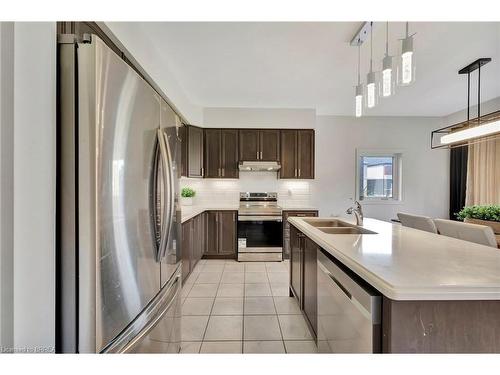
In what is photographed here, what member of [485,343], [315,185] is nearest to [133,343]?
[485,343]

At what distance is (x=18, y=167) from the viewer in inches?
25.2

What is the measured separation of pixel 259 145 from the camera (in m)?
4.46

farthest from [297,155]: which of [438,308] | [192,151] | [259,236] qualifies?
[438,308]

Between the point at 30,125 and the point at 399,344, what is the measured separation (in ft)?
4.37

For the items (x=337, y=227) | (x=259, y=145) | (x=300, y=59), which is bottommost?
(x=337, y=227)

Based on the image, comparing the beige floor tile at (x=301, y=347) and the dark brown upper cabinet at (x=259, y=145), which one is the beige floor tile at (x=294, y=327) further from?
the dark brown upper cabinet at (x=259, y=145)

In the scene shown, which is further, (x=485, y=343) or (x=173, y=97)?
(x=173, y=97)

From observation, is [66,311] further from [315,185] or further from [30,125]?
[315,185]

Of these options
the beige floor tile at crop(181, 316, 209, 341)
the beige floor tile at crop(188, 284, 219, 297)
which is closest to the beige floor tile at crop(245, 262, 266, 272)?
the beige floor tile at crop(188, 284, 219, 297)

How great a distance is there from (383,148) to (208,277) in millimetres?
4326

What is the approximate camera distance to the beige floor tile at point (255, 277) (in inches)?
128

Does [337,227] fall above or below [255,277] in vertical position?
above

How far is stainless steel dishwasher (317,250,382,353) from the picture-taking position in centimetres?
91

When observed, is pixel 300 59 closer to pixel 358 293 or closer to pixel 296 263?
pixel 296 263
